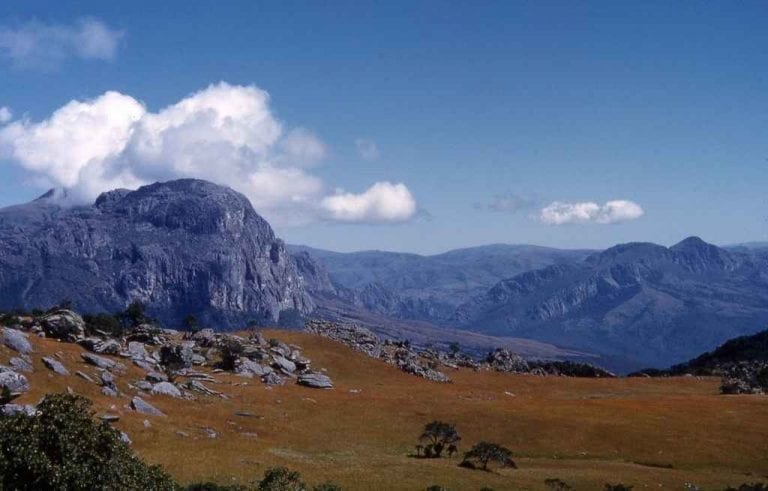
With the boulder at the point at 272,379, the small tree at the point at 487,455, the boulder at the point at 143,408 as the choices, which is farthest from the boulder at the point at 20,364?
the small tree at the point at 487,455

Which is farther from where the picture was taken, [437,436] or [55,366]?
[55,366]

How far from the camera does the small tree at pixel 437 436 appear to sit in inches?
2370

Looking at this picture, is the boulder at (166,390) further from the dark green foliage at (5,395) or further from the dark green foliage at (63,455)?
the dark green foliage at (63,455)

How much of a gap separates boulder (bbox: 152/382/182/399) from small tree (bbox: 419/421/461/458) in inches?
1078

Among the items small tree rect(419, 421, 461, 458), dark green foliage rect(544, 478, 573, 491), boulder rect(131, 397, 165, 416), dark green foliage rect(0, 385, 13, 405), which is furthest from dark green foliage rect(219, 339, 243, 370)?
dark green foliage rect(544, 478, 573, 491)

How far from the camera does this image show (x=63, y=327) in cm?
8275

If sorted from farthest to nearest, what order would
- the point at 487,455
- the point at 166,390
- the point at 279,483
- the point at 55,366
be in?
the point at 166,390 < the point at 55,366 < the point at 487,455 < the point at 279,483

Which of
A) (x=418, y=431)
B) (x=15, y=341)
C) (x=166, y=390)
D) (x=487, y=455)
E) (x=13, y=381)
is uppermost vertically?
(x=15, y=341)

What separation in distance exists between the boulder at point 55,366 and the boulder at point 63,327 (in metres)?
19.0

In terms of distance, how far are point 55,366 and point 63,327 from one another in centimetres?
2164

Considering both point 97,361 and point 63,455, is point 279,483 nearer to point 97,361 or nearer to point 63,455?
point 63,455

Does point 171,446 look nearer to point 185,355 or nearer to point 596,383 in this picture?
point 185,355

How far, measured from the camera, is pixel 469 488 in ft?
155

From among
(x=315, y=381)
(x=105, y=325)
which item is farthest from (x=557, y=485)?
(x=105, y=325)
